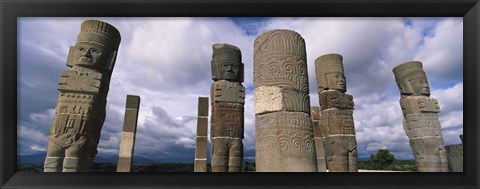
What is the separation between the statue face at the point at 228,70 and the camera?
31.5ft

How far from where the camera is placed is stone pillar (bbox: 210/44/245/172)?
935 centimetres

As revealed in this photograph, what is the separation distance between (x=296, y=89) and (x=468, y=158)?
3526mm

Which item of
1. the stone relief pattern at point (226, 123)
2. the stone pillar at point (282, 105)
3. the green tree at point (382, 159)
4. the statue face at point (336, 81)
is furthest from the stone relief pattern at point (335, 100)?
the green tree at point (382, 159)

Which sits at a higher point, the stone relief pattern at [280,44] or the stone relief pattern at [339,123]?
the stone relief pattern at [280,44]

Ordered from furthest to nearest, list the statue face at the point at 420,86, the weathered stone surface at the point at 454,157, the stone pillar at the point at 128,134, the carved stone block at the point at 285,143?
the stone pillar at the point at 128,134 → the weathered stone surface at the point at 454,157 → the statue face at the point at 420,86 → the carved stone block at the point at 285,143

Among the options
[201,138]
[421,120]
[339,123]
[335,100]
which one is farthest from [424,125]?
[201,138]

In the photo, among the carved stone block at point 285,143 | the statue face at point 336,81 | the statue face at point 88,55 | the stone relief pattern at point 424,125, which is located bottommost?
→ the carved stone block at point 285,143

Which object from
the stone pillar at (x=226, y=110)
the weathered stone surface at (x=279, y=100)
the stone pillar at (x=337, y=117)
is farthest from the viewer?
the stone pillar at (x=337, y=117)

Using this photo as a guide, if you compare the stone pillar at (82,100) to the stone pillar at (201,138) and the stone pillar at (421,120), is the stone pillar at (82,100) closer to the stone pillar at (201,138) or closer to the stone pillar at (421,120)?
the stone pillar at (201,138)

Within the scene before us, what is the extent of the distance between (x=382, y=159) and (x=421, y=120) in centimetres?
1616

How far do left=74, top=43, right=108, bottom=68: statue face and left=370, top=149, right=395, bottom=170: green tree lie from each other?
22.7 metres
